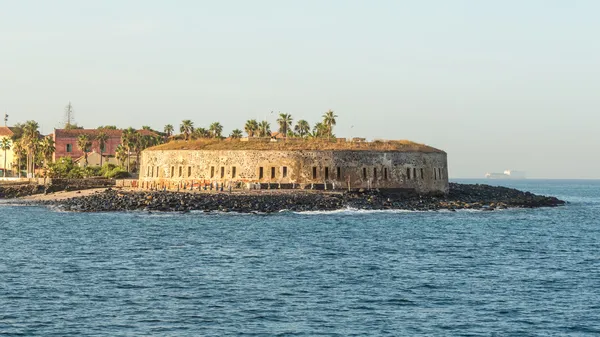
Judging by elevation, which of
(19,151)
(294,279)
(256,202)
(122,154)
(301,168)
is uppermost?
(19,151)

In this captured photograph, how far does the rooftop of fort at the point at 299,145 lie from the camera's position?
263 ft

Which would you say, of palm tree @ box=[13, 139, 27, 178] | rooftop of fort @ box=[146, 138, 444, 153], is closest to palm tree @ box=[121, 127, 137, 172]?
palm tree @ box=[13, 139, 27, 178]

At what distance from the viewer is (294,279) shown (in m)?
32.6

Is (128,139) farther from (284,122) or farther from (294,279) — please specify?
(294,279)

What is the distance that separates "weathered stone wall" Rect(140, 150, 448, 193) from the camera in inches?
3088

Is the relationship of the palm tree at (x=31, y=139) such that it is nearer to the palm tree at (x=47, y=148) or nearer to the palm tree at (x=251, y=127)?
the palm tree at (x=47, y=148)

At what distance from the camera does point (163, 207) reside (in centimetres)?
6725

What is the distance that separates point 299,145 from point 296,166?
3.42 m

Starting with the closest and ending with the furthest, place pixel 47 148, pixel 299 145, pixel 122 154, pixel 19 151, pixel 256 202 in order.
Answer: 1. pixel 256 202
2. pixel 299 145
3. pixel 122 154
4. pixel 47 148
5. pixel 19 151

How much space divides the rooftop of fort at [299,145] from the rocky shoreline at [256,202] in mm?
5780

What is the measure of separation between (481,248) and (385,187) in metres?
35.3

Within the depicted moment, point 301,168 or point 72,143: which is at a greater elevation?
point 72,143

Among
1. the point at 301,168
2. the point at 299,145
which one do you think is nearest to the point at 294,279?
the point at 301,168

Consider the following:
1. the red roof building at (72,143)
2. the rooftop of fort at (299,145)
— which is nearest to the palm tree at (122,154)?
the red roof building at (72,143)
